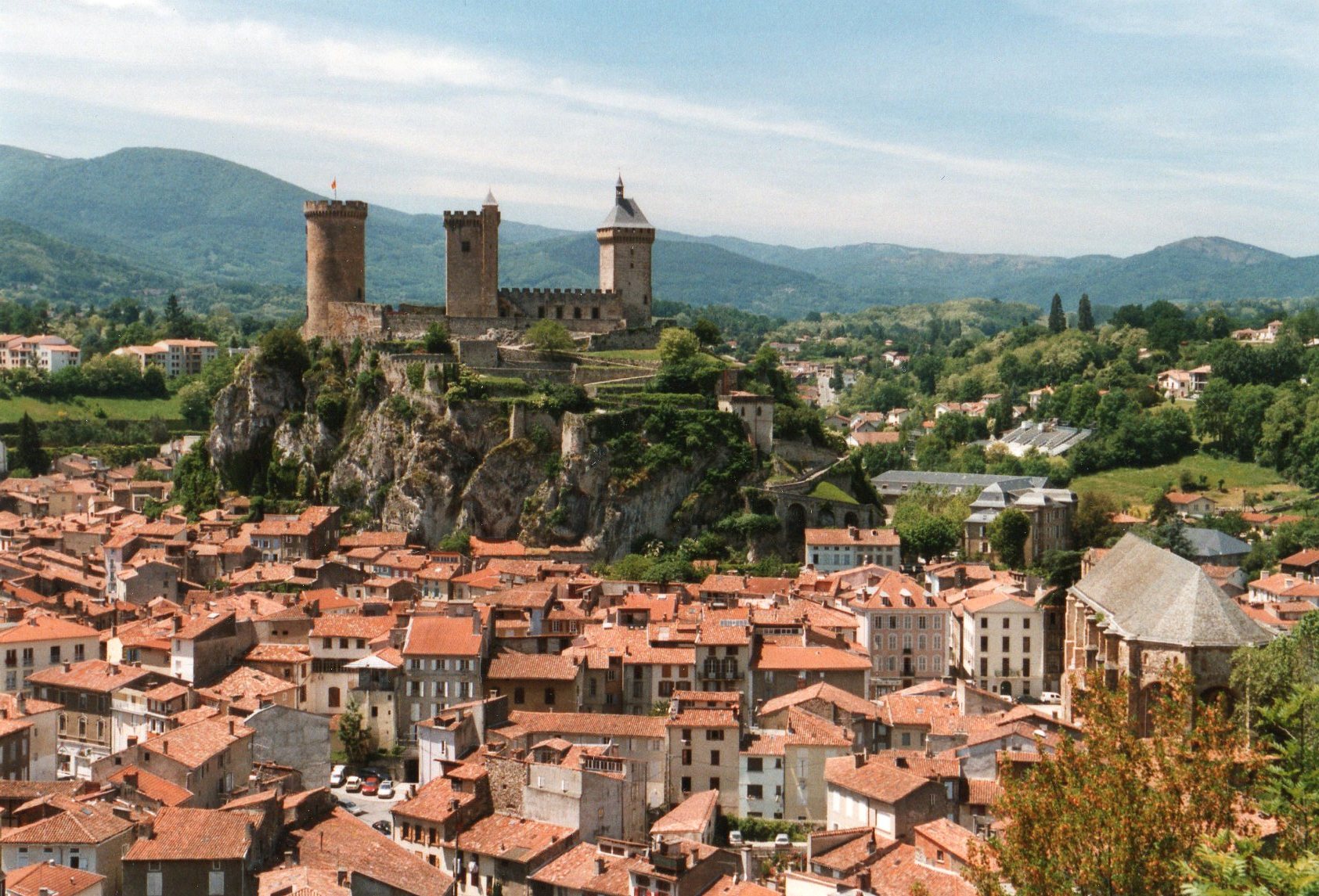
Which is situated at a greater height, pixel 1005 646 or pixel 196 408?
pixel 196 408

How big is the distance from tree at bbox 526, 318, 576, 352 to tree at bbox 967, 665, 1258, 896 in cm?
5572

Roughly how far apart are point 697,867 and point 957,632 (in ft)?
93.6

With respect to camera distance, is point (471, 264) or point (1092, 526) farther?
point (471, 264)

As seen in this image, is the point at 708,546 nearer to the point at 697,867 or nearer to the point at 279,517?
the point at 279,517

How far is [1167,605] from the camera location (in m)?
46.6

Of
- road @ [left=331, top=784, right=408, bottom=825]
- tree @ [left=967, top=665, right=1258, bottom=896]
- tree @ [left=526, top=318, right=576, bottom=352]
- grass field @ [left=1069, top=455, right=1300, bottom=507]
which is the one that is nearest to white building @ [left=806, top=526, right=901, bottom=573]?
tree @ [left=526, top=318, right=576, bottom=352]

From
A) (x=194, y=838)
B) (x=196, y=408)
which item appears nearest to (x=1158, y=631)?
(x=194, y=838)

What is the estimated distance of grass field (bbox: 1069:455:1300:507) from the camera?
97.6 metres

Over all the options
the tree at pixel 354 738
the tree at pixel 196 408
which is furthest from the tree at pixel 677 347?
the tree at pixel 196 408

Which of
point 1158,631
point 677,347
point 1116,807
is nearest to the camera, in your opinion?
point 1116,807

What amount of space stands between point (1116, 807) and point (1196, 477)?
83.8m

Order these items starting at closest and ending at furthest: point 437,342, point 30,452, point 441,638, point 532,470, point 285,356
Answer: point 441,638, point 532,470, point 437,342, point 285,356, point 30,452

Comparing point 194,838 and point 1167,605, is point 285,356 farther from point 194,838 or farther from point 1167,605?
point 194,838

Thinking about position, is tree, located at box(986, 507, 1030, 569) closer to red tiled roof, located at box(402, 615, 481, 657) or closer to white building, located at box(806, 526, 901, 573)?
white building, located at box(806, 526, 901, 573)
